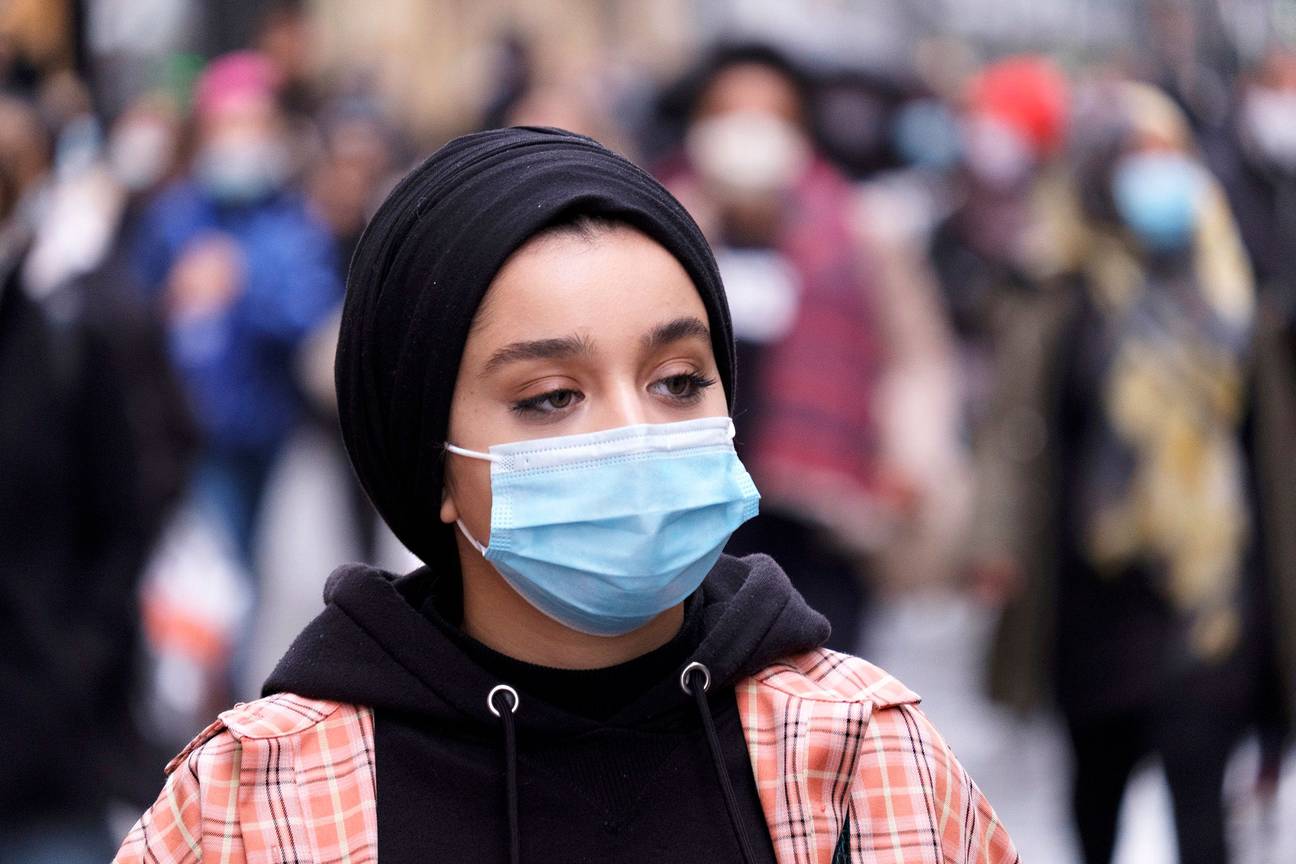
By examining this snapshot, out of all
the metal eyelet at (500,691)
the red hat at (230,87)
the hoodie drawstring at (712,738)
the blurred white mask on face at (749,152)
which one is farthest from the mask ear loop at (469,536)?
the red hat at (230,87)

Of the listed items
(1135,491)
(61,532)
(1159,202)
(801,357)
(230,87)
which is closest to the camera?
(61,532)

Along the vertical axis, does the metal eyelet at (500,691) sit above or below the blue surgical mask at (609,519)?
below

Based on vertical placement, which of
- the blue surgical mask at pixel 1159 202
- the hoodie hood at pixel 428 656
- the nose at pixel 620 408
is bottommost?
the hoodie hood at pixel 428 656

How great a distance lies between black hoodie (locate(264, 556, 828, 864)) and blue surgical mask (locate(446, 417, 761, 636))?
78mm

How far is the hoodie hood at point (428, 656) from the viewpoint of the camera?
224 cm

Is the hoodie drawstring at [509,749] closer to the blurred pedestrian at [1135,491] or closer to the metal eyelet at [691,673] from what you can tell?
the metal eyelet at [691,673]

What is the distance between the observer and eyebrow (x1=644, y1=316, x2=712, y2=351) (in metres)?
2.25

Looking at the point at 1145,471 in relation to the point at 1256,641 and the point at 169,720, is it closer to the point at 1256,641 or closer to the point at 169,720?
the point at 1256,641

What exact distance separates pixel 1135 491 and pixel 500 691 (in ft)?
12.1

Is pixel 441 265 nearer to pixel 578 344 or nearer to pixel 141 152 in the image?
pixel 578 344

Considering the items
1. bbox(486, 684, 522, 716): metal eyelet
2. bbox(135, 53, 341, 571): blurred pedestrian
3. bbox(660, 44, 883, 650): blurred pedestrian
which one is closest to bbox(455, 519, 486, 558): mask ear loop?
bbox(486, 684, 522, 716): metal eyelet

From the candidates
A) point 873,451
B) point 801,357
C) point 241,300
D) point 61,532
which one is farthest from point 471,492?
point 241,300

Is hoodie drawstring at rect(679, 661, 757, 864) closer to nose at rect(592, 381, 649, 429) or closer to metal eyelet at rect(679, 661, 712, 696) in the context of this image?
metal eyelet at rect(679, 661, 712, 696)

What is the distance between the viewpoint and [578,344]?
87.6 inches
